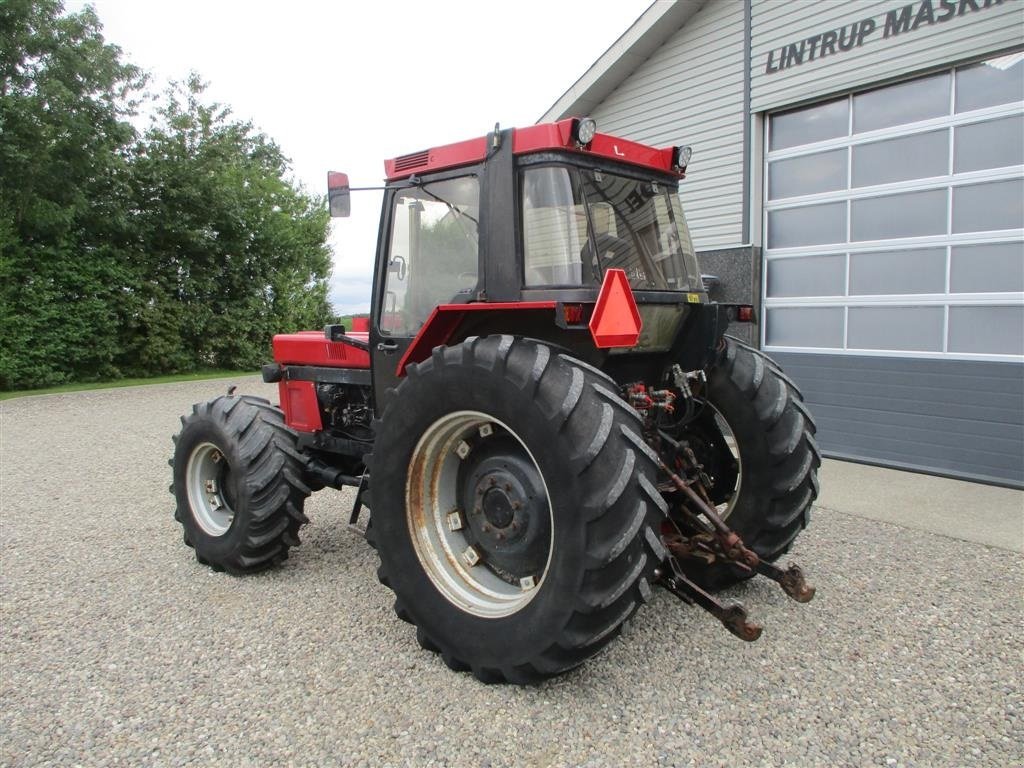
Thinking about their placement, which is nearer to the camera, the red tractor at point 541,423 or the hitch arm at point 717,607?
the red tractor at point 541,423

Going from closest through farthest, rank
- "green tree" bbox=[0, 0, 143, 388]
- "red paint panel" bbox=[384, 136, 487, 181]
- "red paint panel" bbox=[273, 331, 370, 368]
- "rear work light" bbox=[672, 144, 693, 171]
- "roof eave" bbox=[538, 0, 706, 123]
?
"red paint panel" bbox=[384, 136, 487, 181]
"rear work light" bbox=[672, 144, 693, 171]
"red paint panel" bbox=[273, 331, 370, 368]
"roof eave" bbox=[538, 0, 706, 123]
"green tree" bbox=[0, 0, 143, 388]

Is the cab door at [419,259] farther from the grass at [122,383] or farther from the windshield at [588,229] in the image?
the grass at [122,383]

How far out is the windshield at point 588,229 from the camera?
3.02 m

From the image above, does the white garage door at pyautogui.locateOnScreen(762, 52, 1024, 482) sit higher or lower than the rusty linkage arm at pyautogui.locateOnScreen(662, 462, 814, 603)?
higher

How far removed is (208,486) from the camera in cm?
430

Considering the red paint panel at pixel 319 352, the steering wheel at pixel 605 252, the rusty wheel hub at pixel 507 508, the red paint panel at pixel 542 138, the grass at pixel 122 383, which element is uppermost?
the red paint panel at pixel 542 138

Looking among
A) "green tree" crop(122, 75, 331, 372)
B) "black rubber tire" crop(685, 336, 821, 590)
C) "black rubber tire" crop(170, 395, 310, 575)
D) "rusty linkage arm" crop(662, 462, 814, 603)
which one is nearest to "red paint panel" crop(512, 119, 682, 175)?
"black rubber tire" crop(685, 336, 821, 590)

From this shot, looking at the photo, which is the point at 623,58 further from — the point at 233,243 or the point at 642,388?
the point at 233,243

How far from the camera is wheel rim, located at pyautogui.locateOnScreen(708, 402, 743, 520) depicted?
143 inches

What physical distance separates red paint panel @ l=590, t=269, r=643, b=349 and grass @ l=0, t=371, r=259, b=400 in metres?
13.1

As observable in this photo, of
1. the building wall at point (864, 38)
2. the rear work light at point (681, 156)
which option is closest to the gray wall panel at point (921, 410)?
the building wall at point (864, 38)

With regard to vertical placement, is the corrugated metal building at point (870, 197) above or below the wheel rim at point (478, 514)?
above

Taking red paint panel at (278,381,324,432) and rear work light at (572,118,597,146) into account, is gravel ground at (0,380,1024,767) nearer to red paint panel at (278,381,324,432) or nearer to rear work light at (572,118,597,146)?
red paint panel at (278,381,324,432)

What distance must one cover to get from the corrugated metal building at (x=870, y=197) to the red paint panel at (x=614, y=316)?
15.8 ft
